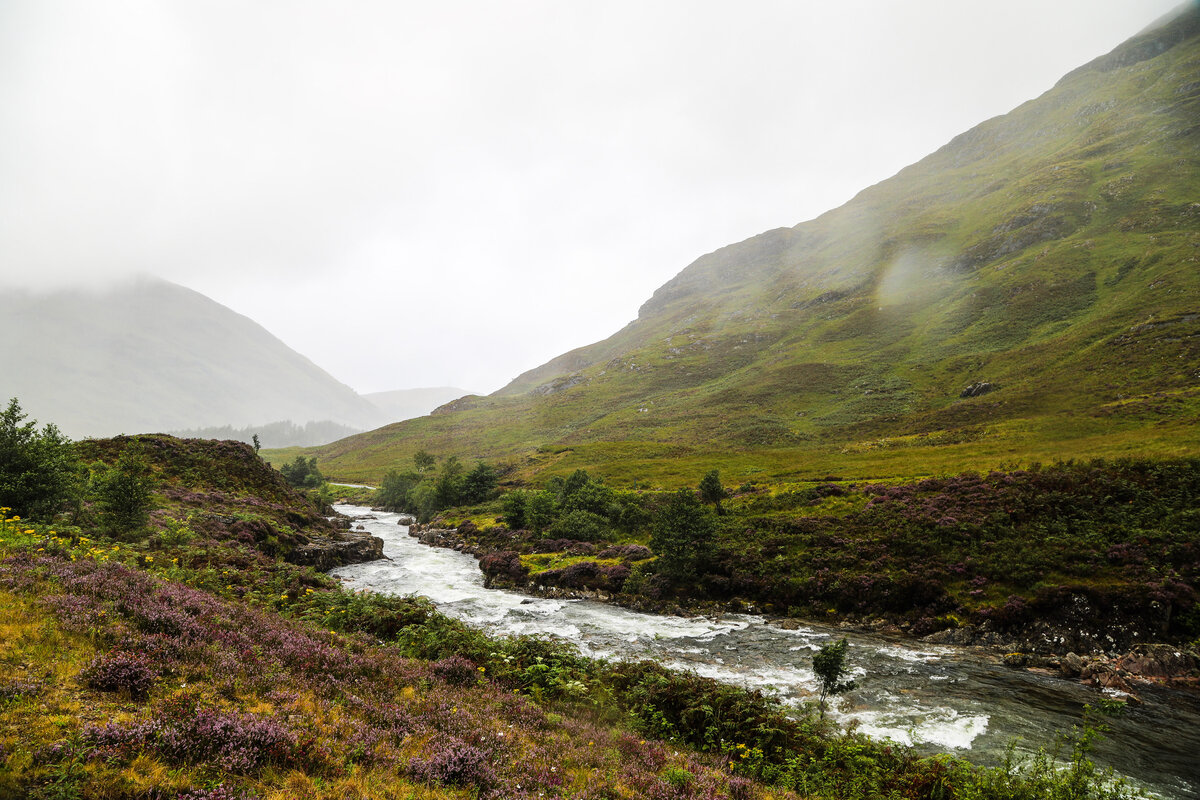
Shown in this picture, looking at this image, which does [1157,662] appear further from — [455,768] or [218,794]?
[218,794]

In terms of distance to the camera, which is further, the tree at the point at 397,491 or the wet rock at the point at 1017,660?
the tree at the point at 397,491

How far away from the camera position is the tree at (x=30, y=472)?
66.0 ft

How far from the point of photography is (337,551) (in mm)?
40344

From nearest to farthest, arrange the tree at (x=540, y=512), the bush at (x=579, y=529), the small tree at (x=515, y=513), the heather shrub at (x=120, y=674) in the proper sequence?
the heather shrub at (x=120, y=674) → the bush at (x=579, y=529) → the tree at (x=540, y=512) → the small tree at (x=515, y=513)

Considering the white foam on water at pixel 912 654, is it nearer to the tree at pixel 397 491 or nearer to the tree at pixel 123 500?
the tree at pixel 123 500

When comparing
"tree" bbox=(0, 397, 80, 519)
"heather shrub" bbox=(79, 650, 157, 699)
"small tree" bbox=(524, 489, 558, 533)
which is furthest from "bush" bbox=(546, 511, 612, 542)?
"heather shrub" bbox=(79, 650, 157, 699)

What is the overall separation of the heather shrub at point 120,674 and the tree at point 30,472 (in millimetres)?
20126

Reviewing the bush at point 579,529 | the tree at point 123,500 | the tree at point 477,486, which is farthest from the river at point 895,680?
the tree at point 477,486

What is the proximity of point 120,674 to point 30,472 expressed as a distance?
2116 centimetres

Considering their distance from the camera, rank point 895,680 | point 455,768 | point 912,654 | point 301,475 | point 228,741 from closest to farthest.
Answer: point 228,741 → point 455,768 → point 895,680 → point 912,654 → point 301,475

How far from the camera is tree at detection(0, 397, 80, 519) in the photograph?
20.1 metres

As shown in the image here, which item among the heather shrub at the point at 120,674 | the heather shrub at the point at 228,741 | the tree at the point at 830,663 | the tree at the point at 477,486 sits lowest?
the tree at the point at 830,663

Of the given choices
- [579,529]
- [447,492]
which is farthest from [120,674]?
[447,492]

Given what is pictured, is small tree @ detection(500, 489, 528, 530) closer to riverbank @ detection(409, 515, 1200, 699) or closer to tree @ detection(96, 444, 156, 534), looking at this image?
riverbank @ detection(409, 515, 1200, 699)
